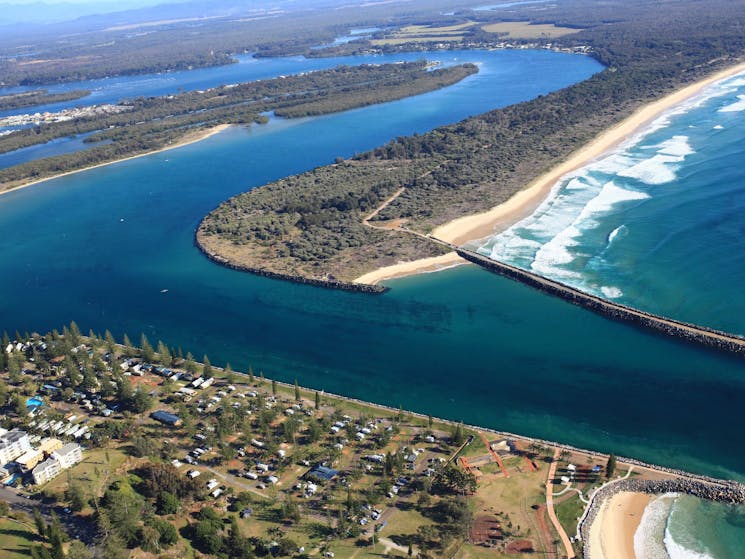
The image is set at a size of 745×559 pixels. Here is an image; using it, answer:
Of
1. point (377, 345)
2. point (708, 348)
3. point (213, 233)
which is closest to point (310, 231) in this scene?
point (213, 233)

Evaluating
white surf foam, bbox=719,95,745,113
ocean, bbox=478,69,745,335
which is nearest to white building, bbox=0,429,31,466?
ocean, bbox=478,69,745,335

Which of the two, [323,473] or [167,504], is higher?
[167,504]

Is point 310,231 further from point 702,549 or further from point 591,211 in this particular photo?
point 702,549

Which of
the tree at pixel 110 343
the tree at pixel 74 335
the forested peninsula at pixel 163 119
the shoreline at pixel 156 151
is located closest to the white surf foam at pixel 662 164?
the tree at pixel 110 343

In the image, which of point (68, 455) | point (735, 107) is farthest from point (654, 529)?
point (735, 107)

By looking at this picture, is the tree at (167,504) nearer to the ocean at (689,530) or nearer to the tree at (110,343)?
the tree at (110,343)

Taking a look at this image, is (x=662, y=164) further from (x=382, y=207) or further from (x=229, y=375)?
(x=229, y=375)

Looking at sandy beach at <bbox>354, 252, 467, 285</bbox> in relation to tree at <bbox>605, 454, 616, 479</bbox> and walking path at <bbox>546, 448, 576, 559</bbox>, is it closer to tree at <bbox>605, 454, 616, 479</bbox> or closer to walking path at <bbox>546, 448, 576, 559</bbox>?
walking path at <bbox>546, 448, 576, 559</bbox>
